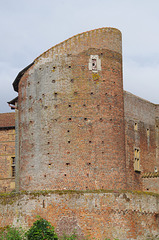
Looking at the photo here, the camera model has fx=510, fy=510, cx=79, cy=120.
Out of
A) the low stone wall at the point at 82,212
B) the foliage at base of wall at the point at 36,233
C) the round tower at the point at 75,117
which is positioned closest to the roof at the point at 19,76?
the round tower at the point at 75,117

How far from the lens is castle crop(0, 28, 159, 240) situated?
1459 inches

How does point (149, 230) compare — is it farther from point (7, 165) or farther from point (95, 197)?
point (7, 165)

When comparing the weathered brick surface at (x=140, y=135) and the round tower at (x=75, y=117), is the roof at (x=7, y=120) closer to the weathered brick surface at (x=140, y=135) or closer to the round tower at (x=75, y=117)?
the round tower at (x=75, y=117)

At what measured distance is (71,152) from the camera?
39344 mm

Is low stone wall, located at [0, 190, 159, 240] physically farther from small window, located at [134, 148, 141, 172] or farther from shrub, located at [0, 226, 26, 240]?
small window, located at [134, 148, 141, 172]

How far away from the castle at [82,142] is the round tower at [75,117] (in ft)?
0.25

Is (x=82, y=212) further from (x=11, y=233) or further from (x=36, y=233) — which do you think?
(x=11, y=233)

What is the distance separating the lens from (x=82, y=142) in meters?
39.5

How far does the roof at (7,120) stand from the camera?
5235 centimetres

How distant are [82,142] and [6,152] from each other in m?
14.6

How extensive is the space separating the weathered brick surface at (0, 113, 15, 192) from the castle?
327 inches

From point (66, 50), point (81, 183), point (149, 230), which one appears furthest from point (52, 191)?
point (66, 50)

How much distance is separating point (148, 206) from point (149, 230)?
1819 millimetres

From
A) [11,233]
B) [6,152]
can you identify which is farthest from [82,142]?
[6,152]
